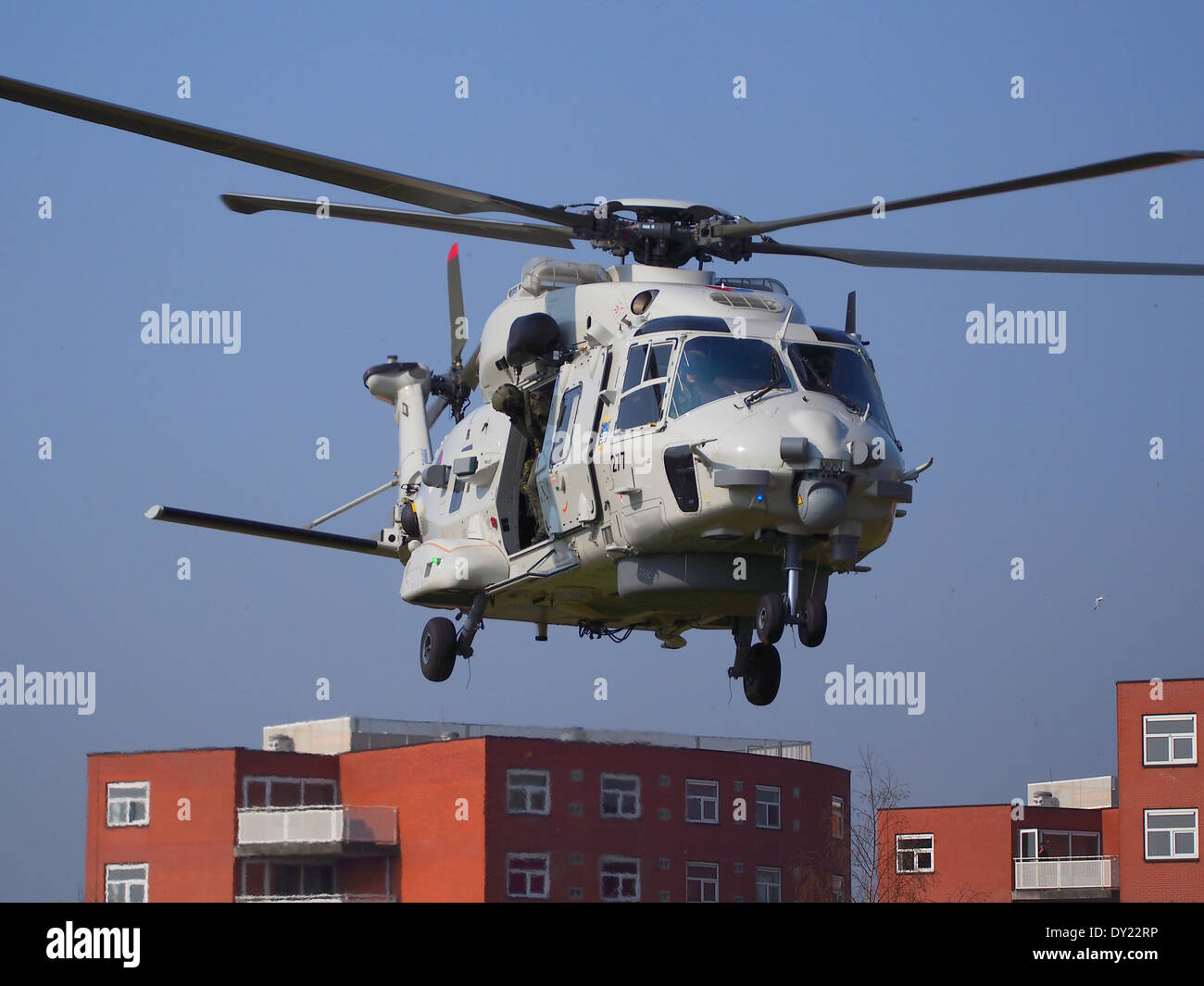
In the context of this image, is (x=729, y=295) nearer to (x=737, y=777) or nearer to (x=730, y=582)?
(x=730, y=582)

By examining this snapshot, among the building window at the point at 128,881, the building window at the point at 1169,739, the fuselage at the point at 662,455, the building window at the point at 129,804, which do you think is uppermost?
the fuselage at the point at 662,455

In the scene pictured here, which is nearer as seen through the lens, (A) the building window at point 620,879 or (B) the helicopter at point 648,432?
(B) the helicopter at point 648,432

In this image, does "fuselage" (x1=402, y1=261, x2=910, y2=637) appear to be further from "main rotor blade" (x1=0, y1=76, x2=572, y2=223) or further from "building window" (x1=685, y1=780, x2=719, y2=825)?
"building window" (x1=685, y1=780, x2=719, y2=825)

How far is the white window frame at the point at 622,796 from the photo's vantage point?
199 ft

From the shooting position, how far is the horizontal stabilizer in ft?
96.8

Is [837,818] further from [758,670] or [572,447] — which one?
[572,447]

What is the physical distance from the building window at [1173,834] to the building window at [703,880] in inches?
520

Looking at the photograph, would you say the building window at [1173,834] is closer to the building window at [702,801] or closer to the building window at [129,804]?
the building window at [702,801]

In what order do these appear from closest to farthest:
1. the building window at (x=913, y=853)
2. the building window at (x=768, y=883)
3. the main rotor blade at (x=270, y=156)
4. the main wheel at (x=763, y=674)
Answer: the main rotor blade at (x=270, y=156) < the main wheel at (x=763, y=674) < the building window at (x=768, y=883) < the building window at (x=913, y=853)

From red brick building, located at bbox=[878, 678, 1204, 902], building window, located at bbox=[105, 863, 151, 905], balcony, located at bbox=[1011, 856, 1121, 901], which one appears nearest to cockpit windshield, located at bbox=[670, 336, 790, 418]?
red brick building, located at bbox=[878, 678, 1204, 902]

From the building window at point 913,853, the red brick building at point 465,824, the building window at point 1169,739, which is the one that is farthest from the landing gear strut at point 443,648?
the building window at point 913,853

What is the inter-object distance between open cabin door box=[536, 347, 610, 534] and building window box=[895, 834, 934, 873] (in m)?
47.4

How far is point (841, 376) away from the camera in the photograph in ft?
79.9

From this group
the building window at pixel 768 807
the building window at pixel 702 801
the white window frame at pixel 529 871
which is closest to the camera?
the white window frame at pixel 529 871
